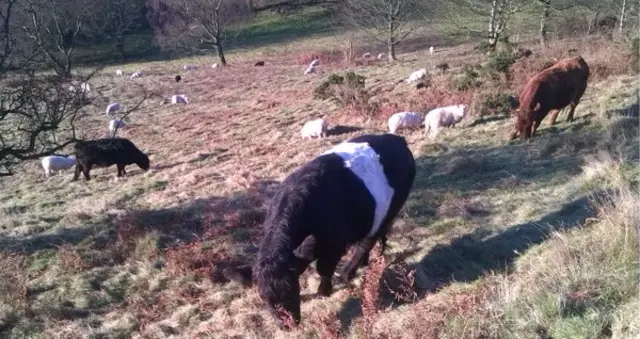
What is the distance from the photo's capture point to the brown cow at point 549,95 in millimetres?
11820

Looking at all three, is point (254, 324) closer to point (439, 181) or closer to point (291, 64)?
point (439, 181)

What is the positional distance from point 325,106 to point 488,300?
16.6 meters

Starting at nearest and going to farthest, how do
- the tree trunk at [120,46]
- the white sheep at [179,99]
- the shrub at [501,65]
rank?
the shrub at [501,65] < the white sheep at [179,99] < the tree trunk at [120,46]

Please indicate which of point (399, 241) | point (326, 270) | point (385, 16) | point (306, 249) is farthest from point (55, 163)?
point (385, 16)

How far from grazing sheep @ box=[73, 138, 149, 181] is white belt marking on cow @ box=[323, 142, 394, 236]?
1133cm

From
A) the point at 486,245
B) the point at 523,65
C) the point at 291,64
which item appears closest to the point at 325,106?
the point at 523,65

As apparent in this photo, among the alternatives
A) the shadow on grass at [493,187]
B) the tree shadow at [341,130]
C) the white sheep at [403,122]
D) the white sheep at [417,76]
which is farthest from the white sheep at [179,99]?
the shadow on grass at [493,187]

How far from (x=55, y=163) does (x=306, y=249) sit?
14519mm

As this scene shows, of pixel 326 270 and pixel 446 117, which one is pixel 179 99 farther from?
pixel 326 270

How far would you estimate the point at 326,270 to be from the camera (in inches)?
237

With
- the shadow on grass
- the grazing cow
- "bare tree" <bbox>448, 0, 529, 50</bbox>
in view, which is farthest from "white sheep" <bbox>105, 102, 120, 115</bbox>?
the grazing cow

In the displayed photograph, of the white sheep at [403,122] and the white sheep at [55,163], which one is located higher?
the white sheep at [403,122]

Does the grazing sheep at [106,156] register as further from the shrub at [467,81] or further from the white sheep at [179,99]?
the white sheep at [179,99]

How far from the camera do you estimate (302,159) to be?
1318 centimetres
